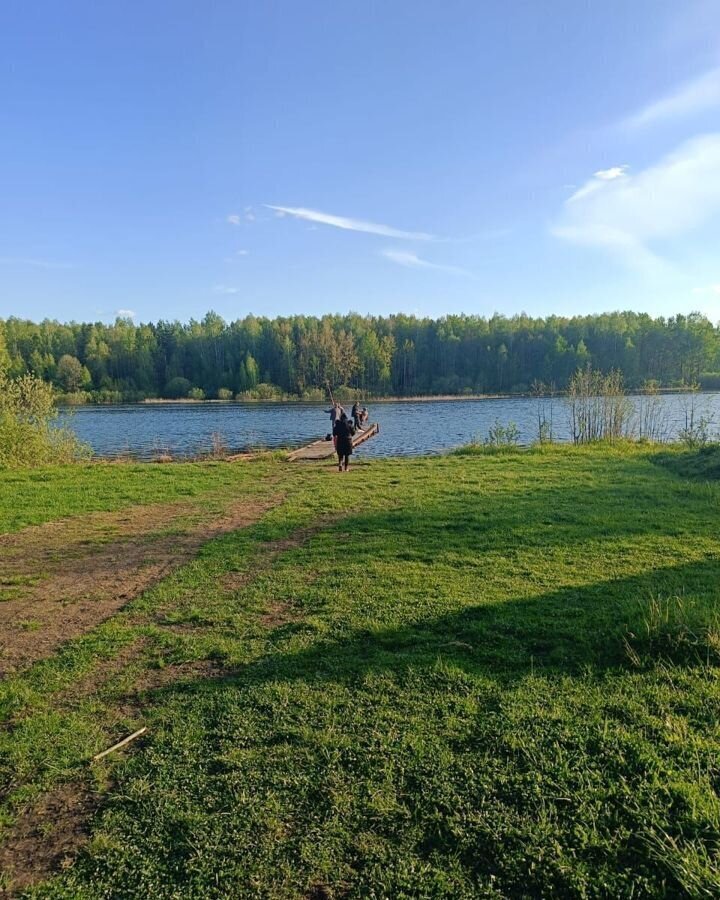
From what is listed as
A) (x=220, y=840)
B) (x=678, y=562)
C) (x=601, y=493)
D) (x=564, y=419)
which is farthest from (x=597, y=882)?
(x=564, y=419)

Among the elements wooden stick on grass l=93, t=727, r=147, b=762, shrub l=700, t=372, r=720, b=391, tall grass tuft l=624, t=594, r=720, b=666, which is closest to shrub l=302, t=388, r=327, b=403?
shrub l=700, t=372, r=720, b=391

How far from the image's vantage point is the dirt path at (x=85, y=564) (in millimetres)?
5023

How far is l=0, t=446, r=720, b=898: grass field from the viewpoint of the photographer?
2.37 m

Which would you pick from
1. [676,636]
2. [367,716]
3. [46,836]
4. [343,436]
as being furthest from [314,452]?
[46,836]

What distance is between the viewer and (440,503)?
9.91 m

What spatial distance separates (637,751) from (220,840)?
220cm

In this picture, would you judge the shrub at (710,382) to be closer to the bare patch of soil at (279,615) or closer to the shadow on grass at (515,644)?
the shadow on grass at (515,644)

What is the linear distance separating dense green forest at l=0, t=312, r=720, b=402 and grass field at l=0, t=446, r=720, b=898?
6485 cm

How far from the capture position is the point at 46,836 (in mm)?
2602

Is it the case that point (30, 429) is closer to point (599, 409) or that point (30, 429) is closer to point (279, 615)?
point (279, 615)

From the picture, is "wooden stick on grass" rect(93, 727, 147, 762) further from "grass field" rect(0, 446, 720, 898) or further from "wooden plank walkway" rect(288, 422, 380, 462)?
"wooden plank walkway" rect(288, 422, 380, 462)

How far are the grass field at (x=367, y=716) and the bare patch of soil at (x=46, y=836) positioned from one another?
1cm

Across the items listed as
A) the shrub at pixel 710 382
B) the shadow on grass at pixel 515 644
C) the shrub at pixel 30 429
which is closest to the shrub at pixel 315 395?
the shrub at pixel 30 429

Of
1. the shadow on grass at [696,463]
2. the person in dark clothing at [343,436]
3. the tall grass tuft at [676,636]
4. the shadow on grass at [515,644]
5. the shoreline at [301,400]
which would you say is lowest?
the shadow on grass at [515,644]
